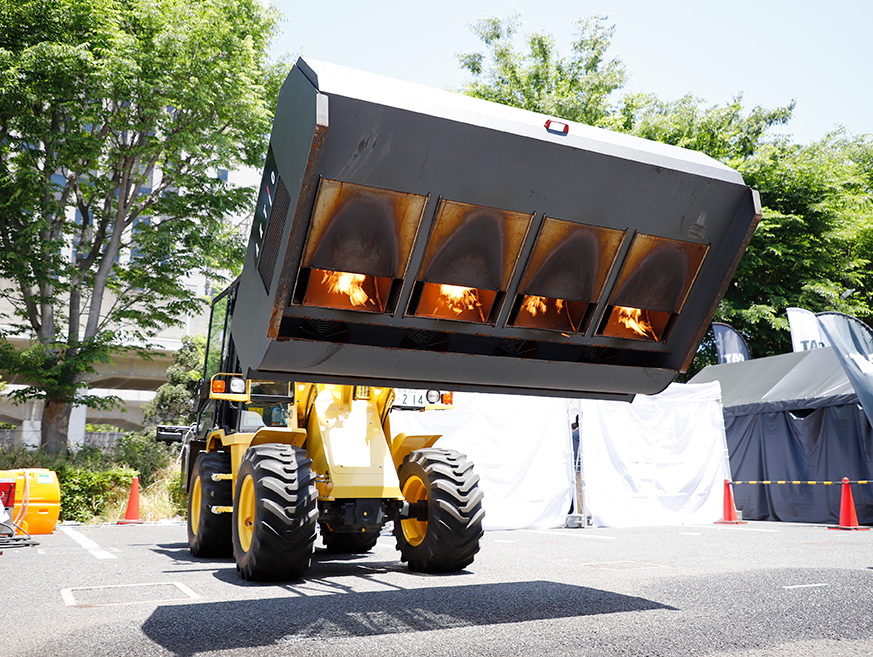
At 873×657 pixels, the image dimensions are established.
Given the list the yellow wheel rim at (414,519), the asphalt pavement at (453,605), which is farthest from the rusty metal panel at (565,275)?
the yellow wheel rim at (414,519)

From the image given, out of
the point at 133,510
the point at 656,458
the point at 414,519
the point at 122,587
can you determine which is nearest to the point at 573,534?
the point at 656,458

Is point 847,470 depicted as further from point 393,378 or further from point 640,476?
point 393,378

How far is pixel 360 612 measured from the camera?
4902mm

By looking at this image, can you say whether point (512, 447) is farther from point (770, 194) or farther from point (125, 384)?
point (125, 384)

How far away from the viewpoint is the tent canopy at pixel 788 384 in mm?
14585

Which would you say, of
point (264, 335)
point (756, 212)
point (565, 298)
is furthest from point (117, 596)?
point (756, 212)

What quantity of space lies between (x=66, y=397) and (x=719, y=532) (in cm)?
1248

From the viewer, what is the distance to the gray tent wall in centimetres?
1404

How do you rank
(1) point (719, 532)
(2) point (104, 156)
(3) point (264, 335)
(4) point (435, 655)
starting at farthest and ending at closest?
(2) point (104, 156) < (1) point (719, 532) < (3) point (264, 335) < (4) point (435, 655)

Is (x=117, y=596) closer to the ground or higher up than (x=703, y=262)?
closer to the ground

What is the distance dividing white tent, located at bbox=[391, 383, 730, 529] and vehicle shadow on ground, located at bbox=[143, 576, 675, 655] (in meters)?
6.67

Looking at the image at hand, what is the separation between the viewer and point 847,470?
46.1 feet

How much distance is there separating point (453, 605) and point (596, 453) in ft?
28.9

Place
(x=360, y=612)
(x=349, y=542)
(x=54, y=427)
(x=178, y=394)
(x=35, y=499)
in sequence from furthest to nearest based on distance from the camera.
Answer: (x=178, y=394), (x=54, y=427), (x=35, y=499), (x=349, y=542), (x=360, y=612)
